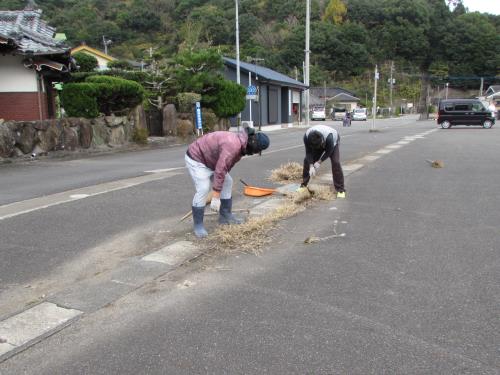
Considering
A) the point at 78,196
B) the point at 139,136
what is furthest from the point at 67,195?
the point at 139,136

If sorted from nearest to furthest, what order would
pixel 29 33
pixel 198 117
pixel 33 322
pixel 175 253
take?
pixel 33 322 < pixel 175 253 < pixel 29 33 < pixel 198 117

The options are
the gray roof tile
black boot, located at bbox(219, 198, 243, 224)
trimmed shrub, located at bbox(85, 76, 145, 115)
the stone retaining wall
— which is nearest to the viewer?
black boot, located at bbox(219, 198, 243, 224)

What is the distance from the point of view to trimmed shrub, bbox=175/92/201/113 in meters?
22.0

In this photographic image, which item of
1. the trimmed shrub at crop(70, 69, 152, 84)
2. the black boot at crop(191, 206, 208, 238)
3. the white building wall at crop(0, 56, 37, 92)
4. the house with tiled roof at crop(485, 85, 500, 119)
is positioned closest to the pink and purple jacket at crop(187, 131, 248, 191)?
the black boot at crop(191, 206, 208, 238)

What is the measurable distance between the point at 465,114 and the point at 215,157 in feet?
94.6

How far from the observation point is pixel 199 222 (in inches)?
206

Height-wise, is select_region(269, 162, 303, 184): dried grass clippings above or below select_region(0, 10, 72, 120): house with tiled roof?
below

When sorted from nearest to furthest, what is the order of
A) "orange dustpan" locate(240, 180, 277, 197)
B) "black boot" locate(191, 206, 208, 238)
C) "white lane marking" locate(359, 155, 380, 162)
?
"black boot" locate(191, 206, 208, 238) < "orange dustpan" locate(240, 180, 277, 197) < "white lane marking" locate(359, 155, 380, 162)

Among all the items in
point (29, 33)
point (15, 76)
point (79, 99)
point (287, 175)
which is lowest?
point (287, 175)

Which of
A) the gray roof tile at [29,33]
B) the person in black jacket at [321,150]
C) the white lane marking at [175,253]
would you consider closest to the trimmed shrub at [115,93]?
the gray roof tile at [29,33]

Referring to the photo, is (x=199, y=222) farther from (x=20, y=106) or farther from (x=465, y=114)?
(x=465, y=114)

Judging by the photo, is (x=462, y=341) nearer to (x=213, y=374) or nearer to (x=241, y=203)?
(x=213, y=374)

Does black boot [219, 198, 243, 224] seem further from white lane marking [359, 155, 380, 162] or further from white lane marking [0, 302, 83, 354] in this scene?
white lane marking [359, 155, 380, 162]

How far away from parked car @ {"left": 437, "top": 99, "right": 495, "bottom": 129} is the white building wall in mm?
24476
